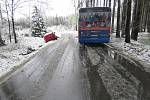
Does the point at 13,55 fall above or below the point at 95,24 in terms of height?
below

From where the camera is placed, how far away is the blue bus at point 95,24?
60.7 feet

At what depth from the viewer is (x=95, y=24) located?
18719mm

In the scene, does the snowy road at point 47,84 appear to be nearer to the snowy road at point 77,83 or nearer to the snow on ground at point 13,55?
the snowy road at point 77,83

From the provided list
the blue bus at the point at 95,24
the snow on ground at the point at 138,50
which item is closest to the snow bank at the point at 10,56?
the blue bus at the point at 95,24

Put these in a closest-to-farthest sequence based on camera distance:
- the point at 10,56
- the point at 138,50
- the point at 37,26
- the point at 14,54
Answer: the point at 10,56 < the point at 138,50 < the point at 14,54 < the point at 37,26

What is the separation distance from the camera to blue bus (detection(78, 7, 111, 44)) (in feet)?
60.7

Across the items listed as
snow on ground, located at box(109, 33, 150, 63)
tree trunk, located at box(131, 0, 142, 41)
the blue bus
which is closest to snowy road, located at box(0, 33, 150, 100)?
snow on ground, located at box(109, 33, 150, 63)

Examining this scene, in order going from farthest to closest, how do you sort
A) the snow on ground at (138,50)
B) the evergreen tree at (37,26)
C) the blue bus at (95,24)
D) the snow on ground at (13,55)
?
the evergreen tree at (37,26), the blue bus at (95,24), the snow on ground at (138,50), the snow on ground at (13,55)

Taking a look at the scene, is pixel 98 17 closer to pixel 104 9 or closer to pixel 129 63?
pixel 104 9

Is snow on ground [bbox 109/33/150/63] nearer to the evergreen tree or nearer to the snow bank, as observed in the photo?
the snow bank

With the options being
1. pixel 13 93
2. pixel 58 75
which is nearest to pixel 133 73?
pixel 58 75

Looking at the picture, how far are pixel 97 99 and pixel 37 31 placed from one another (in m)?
36.2

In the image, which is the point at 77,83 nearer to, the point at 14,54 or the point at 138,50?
the point at 138,50

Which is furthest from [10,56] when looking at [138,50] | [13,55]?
[138,50]
